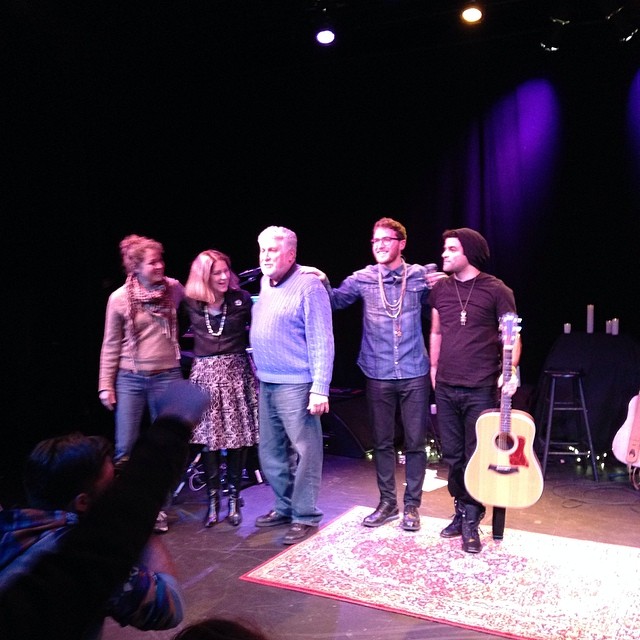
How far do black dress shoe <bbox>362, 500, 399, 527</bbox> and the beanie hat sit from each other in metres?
1.52

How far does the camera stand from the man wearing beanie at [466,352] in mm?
3738

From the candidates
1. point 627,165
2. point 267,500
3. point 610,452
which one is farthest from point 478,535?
point 627,165

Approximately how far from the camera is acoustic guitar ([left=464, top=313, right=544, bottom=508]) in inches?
142

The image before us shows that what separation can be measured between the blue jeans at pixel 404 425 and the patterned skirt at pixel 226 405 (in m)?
0.73

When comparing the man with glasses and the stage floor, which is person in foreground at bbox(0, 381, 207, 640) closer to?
the stage floor

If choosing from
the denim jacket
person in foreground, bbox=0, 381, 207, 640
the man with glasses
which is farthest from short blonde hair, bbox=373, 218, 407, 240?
person in foreground, bbox=0, 381, 207, 640

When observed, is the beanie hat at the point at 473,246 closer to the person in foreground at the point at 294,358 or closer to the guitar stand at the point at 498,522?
the person in foreground at the point at 294,358

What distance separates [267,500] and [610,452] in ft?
9.69

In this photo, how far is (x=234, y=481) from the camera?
Result: 432cm

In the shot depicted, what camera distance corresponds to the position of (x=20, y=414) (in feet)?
20.3

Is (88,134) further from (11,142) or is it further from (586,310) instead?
(586,310)

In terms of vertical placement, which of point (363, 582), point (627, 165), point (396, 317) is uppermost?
point (627, 165)

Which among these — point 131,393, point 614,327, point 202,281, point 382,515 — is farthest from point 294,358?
point 614,327

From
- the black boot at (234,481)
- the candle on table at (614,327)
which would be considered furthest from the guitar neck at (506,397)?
the candle on table at (614,327)
